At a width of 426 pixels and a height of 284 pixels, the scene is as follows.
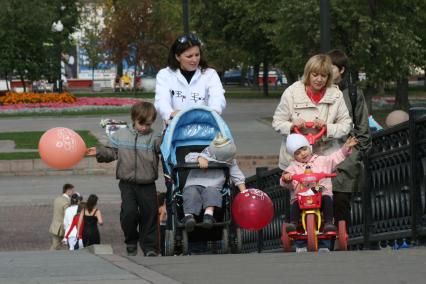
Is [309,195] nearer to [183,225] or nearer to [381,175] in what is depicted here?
[183,225]

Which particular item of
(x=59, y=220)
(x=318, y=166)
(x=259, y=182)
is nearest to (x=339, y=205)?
(x=318, y=166)

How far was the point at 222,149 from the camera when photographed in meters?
11.0

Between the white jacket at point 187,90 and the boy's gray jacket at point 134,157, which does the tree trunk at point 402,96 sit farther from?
the white jacket at point 187,90

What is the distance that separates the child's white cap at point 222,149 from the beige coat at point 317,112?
466 millimetres

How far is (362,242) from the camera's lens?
13.3m

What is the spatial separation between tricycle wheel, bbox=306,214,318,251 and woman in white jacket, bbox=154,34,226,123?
1331 mm

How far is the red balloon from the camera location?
439 inches

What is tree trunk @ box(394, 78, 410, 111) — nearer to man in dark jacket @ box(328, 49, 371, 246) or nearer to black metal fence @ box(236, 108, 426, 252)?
black metal fence @ box(236, 108, 426, 252)

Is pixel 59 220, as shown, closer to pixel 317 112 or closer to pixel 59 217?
pixel 59 217

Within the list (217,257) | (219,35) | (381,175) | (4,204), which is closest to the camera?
(217,257)

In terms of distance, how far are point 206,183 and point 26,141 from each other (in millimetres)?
24711

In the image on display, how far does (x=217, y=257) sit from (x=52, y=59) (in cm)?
6038

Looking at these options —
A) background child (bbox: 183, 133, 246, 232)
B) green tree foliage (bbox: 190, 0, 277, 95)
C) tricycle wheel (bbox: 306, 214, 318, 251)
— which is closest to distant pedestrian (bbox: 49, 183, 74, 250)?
background child (bbox: 183, 133, 246, 232)

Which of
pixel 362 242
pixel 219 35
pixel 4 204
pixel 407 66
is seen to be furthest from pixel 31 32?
pixel 362 242
